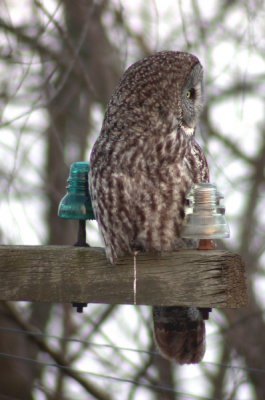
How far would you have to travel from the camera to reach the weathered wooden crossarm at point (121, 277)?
6.90ft

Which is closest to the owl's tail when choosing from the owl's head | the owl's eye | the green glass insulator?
→ the green glass insulator

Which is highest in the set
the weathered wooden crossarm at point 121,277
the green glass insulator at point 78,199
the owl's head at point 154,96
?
the owl's head at point 154,96

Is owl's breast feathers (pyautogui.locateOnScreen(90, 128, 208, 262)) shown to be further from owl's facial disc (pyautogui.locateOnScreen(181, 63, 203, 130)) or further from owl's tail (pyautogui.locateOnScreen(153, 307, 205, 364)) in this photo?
owl's tail (pyautogui.locateOnScreen(153, 307, 205, 364))

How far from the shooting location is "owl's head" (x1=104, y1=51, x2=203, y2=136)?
2.33m

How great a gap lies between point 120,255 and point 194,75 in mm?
700

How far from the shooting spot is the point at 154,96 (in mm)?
2328

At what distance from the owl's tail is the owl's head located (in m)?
0.66

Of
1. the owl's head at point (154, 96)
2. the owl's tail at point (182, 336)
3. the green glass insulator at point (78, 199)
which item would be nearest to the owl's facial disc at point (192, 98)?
the owl's head at point (154, 96)

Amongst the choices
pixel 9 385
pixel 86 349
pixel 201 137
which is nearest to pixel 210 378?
pixel 86 349

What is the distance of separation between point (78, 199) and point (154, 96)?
0.49 metres

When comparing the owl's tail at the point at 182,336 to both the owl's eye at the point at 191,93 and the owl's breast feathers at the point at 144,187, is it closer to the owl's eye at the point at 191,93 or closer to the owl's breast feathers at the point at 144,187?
the owl's breast feathers at the point at 144,187

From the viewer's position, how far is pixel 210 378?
562 centimetres

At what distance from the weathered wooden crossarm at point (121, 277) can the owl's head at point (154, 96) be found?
45 centimetres

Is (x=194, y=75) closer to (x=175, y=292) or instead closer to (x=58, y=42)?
(x=175, y=292)
